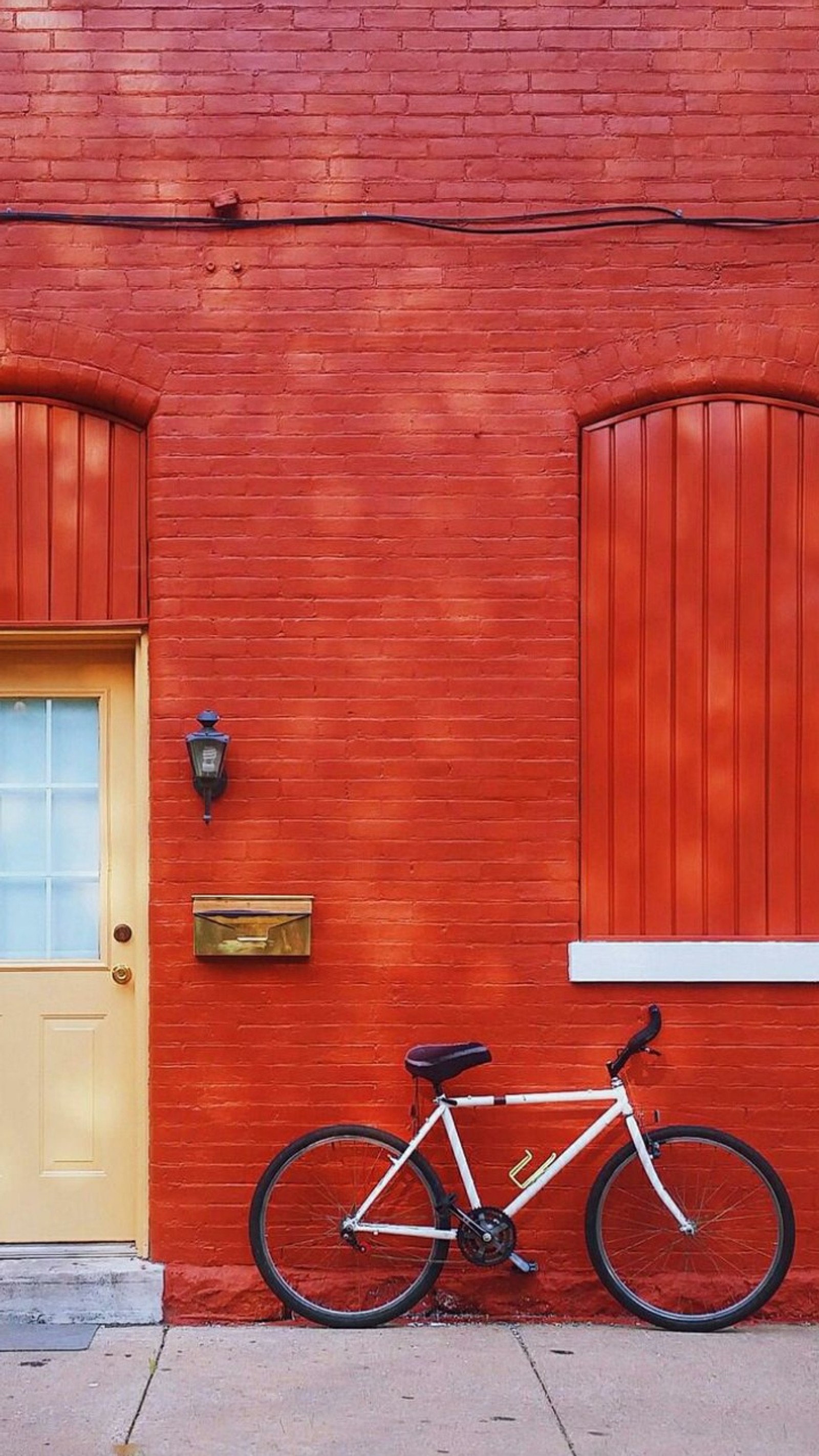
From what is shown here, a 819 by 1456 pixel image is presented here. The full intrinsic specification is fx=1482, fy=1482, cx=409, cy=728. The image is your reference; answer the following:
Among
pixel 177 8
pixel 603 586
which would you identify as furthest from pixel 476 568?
pixel 177 8

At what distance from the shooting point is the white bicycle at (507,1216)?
5.51 m

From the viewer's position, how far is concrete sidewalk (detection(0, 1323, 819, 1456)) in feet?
14.9

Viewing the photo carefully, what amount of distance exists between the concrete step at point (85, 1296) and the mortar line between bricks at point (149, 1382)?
0.13m

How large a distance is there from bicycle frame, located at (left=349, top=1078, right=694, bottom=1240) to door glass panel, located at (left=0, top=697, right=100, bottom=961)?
1497 mm

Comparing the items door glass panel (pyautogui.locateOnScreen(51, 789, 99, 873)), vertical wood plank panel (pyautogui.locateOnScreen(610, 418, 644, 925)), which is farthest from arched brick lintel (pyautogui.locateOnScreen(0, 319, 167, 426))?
vertical wood plank panel (pyautogui.locateOnScreen(610, 418, 644, 925))

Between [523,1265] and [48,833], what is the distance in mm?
2501

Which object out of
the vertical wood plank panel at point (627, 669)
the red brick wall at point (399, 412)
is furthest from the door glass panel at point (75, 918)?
the vertical wood plank panel at point (627, 669)

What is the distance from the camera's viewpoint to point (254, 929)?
5.70 metres

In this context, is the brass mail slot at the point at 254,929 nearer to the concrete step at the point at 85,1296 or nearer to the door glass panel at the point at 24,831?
the door glass panel at the point at 24,831

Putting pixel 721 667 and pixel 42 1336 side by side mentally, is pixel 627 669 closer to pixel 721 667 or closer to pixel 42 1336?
pixel 721 667

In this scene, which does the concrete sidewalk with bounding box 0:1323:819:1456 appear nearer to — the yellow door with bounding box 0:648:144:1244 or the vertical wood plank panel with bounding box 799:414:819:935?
the yellow door with bounding box 0:648:144:1244

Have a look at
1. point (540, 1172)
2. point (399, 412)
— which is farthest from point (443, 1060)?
point (399, 412)

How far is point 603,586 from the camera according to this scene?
19.4 feet

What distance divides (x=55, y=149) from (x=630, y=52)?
2308mm
